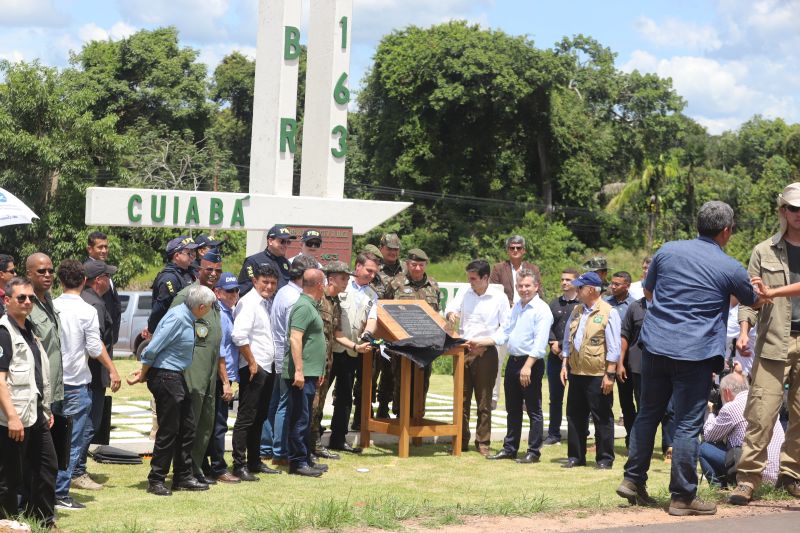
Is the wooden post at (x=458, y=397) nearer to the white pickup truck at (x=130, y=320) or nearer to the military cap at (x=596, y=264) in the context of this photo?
the military cap at (x=596, y=264)

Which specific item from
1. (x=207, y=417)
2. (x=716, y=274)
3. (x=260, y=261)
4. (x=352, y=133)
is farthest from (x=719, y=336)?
(x=352, y=133)

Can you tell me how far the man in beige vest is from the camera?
6.50 m

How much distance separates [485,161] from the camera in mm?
48969

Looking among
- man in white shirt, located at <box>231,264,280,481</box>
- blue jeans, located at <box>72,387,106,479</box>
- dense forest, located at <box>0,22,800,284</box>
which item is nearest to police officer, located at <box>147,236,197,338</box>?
man in white shirt, located at <box>231,264,280,481</box>

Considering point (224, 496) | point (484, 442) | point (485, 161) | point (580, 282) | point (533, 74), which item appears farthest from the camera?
point (485, 161)

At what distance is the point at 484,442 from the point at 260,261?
2.93 metres

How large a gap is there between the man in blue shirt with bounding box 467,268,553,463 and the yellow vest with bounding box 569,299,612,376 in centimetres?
41

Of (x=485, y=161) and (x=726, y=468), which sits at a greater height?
(x=485, y=161)

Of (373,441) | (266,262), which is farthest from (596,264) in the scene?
(266,262)

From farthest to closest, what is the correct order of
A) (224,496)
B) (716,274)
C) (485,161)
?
(485,161), (224,496), (716,274)

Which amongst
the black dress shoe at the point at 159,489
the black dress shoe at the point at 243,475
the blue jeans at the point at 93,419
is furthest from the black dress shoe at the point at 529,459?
the blue jeans at the point at 93,419

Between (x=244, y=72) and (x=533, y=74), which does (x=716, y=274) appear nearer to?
(x=533, y=74)

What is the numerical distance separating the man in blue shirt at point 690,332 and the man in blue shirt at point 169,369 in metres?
3.32

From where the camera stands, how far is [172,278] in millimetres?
9703
